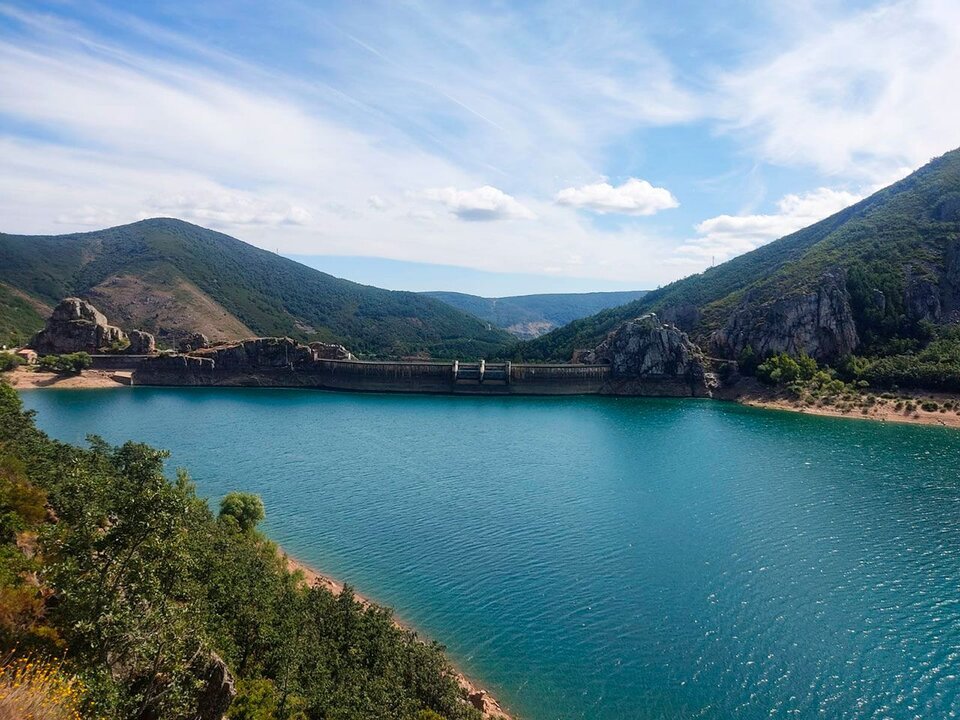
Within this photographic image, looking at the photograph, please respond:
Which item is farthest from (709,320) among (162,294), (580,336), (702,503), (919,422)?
(162,294)

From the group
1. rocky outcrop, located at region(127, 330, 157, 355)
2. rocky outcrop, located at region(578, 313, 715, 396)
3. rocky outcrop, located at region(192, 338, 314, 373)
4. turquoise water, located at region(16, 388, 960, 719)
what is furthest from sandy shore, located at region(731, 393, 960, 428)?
rocky outcrop, located at region(127, 330, 157, 355)

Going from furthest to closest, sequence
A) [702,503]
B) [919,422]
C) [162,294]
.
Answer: [162,294]
[919,422]
[702,503]

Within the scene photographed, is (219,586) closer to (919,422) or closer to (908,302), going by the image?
(919,422)

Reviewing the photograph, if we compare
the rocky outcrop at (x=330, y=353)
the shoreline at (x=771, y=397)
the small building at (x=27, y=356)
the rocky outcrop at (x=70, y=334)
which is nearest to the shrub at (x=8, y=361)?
the shoreline at (x=771, y=397)

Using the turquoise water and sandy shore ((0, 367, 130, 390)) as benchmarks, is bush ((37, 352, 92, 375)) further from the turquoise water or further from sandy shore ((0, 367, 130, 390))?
the turquoise water

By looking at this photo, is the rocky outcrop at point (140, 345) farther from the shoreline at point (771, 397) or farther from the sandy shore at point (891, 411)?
the sandy shore at point (891, 411)

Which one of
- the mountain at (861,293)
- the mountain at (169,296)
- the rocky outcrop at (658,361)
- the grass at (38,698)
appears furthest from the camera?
the mountain at (169,296)
